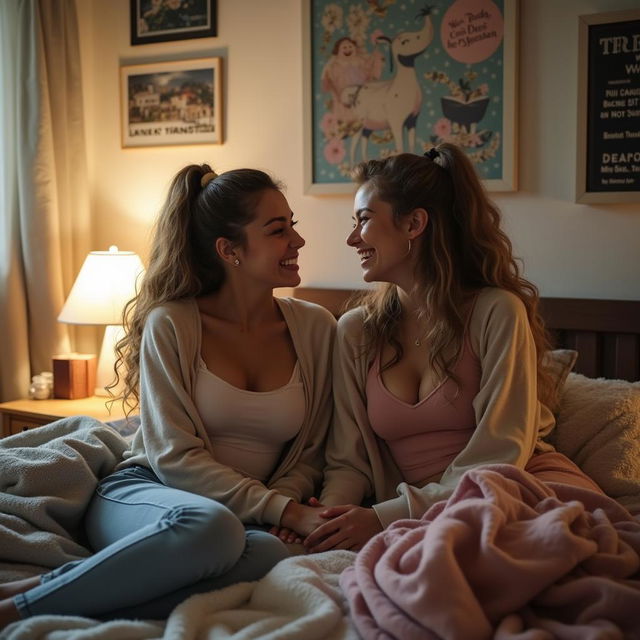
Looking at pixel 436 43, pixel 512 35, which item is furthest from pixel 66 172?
pixel 512 35

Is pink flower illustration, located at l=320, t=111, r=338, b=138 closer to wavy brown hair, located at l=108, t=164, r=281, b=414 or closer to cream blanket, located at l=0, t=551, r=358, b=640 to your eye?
wavy brown hair, located at l=108, t=164, r=281, b=414

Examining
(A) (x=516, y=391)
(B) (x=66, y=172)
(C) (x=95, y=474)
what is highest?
(B) (x=66, y=172)

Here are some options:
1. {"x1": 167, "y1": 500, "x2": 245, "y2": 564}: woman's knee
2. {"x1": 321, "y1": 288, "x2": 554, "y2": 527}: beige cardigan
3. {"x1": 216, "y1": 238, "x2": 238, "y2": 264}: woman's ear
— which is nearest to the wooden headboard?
{"x1": 321, "y1": 288, "x2": 554, "y2": 527}: beige cardigan

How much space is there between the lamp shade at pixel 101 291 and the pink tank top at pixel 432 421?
1.46 meters

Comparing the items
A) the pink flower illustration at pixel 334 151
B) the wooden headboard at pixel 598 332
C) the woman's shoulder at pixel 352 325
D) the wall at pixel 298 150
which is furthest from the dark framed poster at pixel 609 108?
the woman's shoulder at pixel 352 325

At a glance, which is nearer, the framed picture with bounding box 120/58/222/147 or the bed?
the bed

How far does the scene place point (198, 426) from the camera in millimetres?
1980

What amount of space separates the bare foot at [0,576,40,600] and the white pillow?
1.24m

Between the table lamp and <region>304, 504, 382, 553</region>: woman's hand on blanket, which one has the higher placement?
the table lamp

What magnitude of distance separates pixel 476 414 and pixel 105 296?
1718mm

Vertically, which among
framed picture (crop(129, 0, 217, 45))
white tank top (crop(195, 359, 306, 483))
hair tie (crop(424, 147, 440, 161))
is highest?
framed picture (crop(129, 0, 217, 45))

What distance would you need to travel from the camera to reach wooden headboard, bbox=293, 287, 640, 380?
2531 millimetres

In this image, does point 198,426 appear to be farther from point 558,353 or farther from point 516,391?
point 558,353

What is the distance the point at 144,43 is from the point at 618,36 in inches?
71.8
